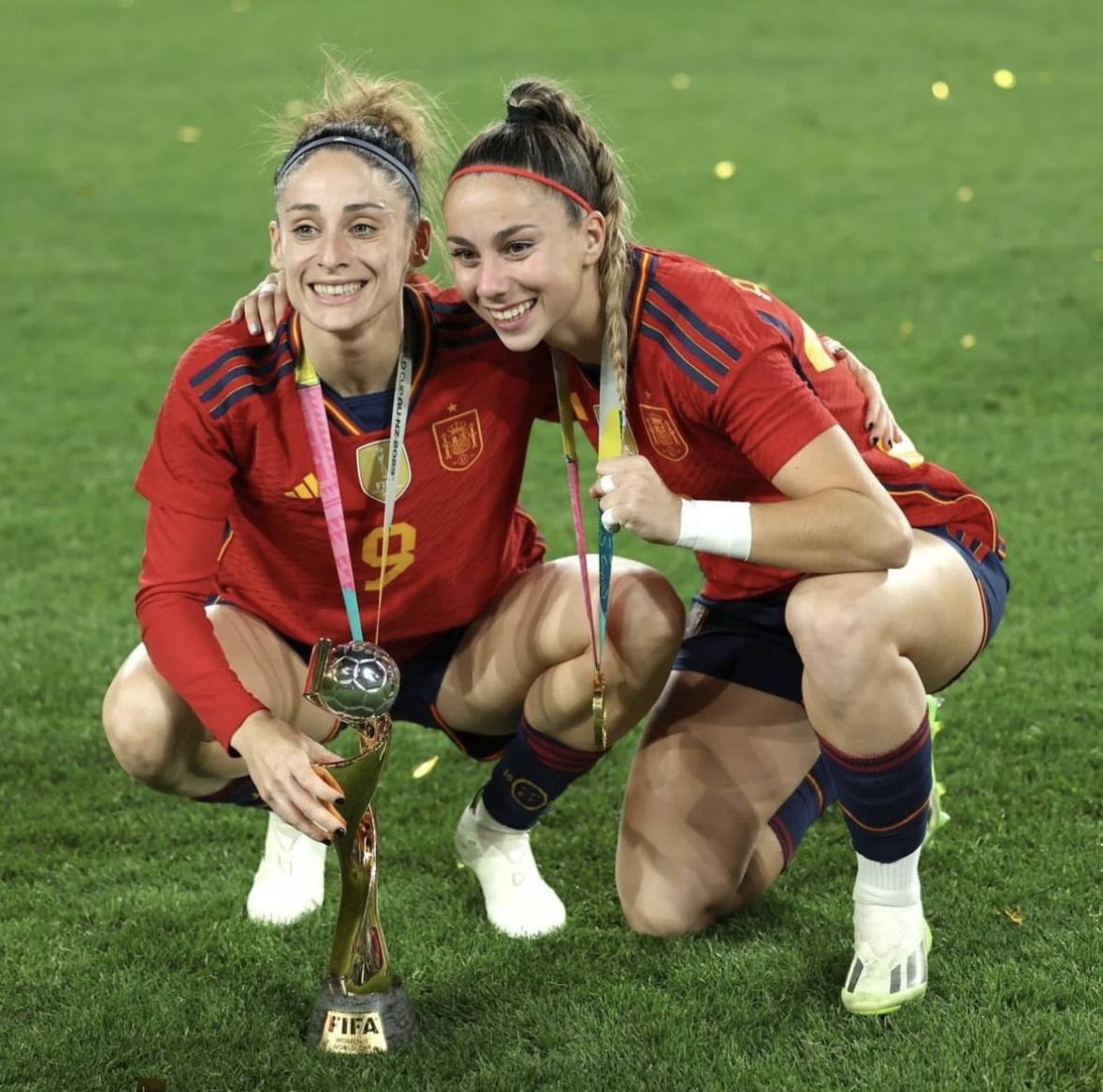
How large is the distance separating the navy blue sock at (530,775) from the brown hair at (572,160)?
686mm

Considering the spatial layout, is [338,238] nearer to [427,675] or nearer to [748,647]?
[427,675]

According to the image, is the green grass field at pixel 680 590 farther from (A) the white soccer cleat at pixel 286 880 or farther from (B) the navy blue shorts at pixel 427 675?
(B) the navy blue shorts at pixel 427 675

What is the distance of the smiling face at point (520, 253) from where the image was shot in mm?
2760

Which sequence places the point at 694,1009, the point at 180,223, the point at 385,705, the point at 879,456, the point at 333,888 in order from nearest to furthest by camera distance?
the point at 385,705 → the point at 694,1009 → the point at 879,456 → the point at 333,888 → the point at 180,223

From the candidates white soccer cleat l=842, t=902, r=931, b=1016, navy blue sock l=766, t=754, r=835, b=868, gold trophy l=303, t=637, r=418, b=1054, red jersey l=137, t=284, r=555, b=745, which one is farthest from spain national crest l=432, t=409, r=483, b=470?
white soccer cleat l=842, t=902, r=931, b=1016

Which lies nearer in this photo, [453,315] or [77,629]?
[453,315]

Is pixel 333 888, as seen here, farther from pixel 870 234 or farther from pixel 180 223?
pixel 180 223

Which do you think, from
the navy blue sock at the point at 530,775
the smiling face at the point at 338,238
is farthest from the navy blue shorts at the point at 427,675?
the smiling face at the point at 338,238

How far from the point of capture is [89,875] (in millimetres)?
3350

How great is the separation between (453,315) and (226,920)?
1.14 m

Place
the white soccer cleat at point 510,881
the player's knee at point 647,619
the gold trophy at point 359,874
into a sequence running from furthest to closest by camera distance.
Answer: the white soccer cleat at point 510,881
the player's knee at point 647,619
the gold trophy at point 359,874

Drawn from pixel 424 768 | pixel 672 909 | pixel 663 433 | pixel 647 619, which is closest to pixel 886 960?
pixel 672 909

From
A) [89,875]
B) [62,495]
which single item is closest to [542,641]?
[89,875]

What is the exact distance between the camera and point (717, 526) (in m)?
2.67
